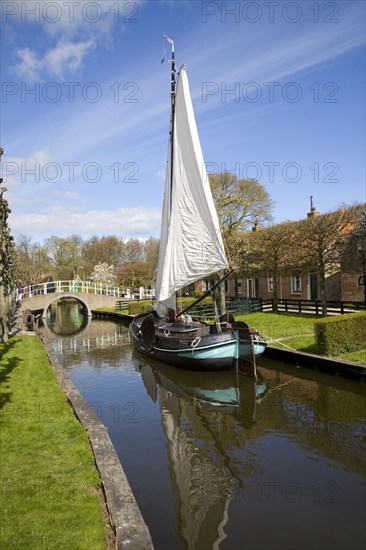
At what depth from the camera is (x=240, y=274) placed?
31781 millimetres

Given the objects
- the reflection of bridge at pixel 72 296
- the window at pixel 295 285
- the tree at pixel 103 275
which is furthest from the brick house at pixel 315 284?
the tree at pixel 103 275

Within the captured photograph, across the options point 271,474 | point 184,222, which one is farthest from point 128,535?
point 184,222

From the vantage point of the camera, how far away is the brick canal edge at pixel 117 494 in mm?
4516

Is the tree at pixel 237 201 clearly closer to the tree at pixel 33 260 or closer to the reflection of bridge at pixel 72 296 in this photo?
the reflection of bridge at pixel 72 296

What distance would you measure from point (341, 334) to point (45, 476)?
38.4ft

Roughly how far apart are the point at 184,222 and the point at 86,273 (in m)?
58.5

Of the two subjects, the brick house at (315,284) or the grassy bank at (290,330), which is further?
the brick house at (315,284)

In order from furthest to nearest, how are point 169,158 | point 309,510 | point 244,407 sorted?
point 169,158 < point 244,407 < point 309,510

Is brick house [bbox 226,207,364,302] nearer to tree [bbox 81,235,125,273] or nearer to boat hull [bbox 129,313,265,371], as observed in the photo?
boat hull [bbox 129,313,265,371]

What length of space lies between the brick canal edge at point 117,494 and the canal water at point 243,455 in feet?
2.90

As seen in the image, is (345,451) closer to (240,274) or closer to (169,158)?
(169,158)

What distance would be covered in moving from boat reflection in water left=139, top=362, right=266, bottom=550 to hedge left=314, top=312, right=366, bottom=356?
9.39ft

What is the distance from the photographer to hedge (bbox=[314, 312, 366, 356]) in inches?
570

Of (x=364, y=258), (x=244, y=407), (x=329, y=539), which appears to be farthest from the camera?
(x=364, y=258)
